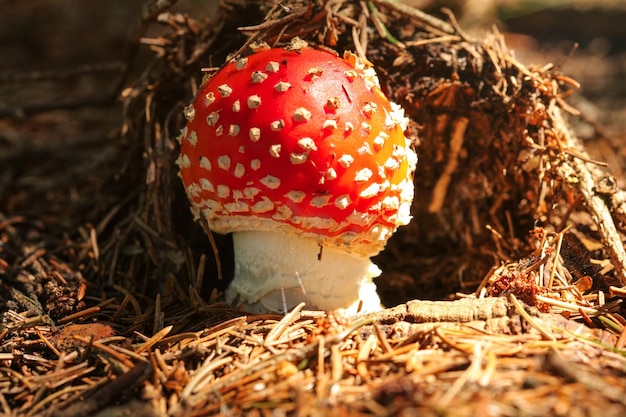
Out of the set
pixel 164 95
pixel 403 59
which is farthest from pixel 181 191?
pixel 403 59

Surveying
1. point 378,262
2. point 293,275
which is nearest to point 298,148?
point 293,275

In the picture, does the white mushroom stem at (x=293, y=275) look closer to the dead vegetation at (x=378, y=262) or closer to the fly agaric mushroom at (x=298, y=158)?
the fly agaric mushroom at (x=298, y=158)

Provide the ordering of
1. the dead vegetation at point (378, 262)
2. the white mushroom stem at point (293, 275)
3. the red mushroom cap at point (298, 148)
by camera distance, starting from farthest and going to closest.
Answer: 1. the white mushroom stem at point (293, 275)
2. the red mushroom cap at point (298, 148)
3. the dead vegetation at point (378, 262)

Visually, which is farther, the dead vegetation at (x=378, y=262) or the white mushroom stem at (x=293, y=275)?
the white mushroom stem at (x=293, y=275)

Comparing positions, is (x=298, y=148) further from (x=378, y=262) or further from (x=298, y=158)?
(x=378, y=262)

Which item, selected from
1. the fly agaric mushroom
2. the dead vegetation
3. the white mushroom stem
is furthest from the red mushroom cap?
the dead vegetation

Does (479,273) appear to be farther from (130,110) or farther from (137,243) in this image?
(130,110)

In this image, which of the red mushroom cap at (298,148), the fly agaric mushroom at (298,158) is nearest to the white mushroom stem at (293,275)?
the fly agaric mushroom at (298,158)
